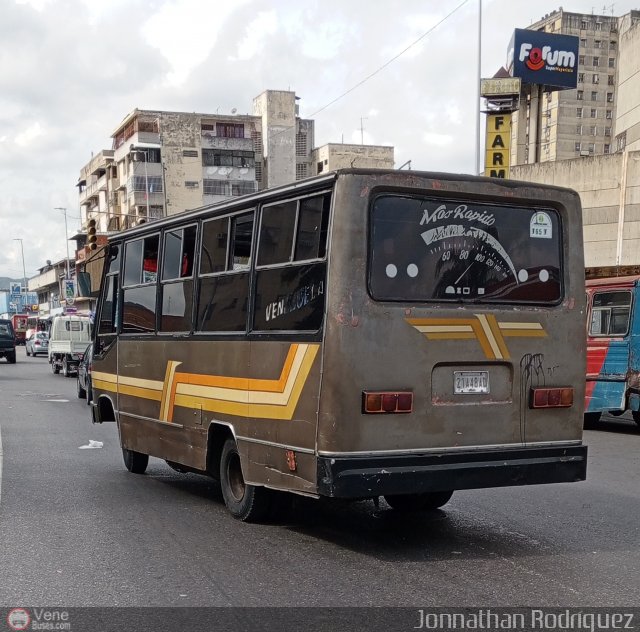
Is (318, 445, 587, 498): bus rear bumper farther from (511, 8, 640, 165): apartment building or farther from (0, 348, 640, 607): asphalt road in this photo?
(511, 8, 640, 165): apartment building

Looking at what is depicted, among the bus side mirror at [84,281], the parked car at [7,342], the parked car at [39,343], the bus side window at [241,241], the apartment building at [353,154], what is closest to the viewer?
the bus side window at [241,241]

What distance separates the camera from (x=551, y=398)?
6824 millimetres

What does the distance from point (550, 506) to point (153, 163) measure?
228 feet

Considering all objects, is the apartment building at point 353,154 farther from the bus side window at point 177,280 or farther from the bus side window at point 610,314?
the bus side window at point 177,280

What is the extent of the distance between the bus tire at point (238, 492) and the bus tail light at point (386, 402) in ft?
5.57

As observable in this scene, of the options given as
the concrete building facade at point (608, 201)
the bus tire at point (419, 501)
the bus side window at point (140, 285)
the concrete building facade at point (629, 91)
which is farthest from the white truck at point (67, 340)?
the concrete building facade at point (629, 91)

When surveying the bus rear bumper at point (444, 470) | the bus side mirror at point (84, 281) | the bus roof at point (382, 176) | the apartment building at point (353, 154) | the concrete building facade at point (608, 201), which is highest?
the apartment building at point (353, 154)

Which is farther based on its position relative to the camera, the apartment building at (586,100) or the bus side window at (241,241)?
the apartment building at (586,100)

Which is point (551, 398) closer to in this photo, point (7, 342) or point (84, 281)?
point (84, 281)

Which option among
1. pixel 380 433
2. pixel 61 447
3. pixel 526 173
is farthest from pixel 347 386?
pixel 526 173

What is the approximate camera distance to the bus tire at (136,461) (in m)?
10.3

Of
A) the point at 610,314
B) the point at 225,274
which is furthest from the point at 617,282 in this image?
the point at 225,274

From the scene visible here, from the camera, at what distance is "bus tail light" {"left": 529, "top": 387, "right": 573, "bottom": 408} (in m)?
6.75

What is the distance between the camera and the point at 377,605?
5.16m
